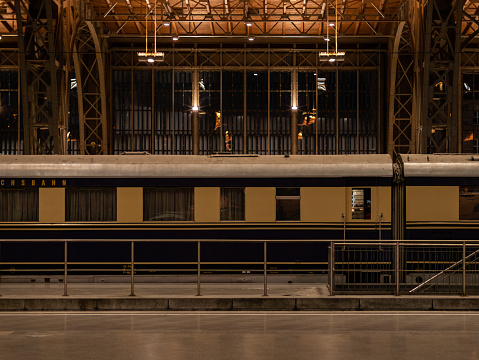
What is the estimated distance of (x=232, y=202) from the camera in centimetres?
1780

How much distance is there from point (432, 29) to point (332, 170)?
34.3 feet

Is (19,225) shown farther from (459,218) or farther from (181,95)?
(181,95)

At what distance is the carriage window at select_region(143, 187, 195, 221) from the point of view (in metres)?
17.8

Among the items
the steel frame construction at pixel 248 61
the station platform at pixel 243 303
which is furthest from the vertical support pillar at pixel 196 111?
the station platform at pixel 243 303

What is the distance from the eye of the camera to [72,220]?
1775 centimetres

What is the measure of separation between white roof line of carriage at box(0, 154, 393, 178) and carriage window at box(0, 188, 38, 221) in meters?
0.38

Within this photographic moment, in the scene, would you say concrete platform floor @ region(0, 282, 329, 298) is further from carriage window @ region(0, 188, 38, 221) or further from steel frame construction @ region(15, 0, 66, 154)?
steel frame construction @ region(15, 0, 66, 154)

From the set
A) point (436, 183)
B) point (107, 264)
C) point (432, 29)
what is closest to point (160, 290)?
point (107, 264)

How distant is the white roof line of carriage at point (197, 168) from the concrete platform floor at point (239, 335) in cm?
518

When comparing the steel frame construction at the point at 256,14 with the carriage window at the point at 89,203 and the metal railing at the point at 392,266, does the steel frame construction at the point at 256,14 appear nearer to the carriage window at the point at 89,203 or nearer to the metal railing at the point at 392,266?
the carriage window at the point at 89,203

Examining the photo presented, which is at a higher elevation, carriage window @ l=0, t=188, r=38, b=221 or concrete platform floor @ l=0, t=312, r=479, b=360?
carriage window @ l=0, t=188, r=38, b=221

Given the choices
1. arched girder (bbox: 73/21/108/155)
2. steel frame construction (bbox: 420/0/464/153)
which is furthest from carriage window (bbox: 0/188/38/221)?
arched girder (bbox: 73/21/108/155)

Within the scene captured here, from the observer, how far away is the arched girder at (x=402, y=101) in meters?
35.9

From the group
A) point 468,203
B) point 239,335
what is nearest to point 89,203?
point 239,335
